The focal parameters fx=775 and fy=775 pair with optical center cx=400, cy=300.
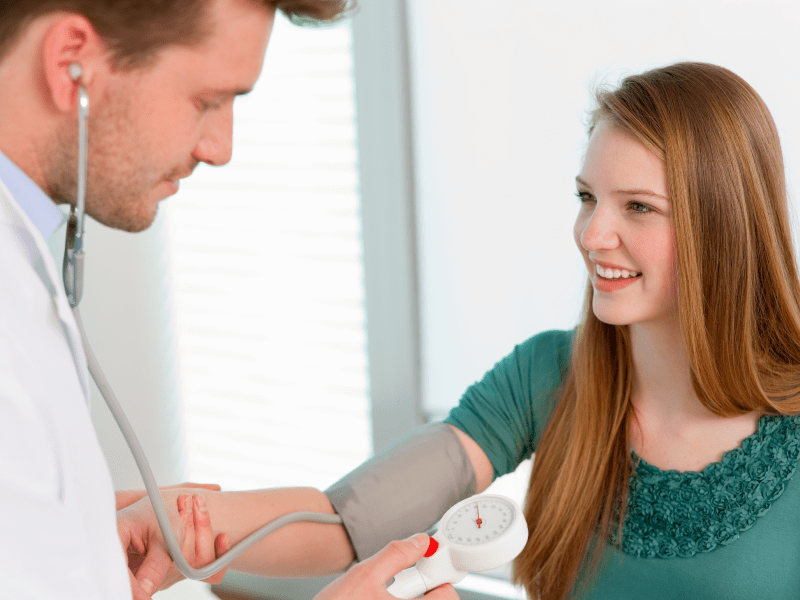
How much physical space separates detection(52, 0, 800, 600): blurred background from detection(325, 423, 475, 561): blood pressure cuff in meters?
0.60

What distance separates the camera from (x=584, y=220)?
4.56 feet

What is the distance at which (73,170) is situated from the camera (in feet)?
2.67

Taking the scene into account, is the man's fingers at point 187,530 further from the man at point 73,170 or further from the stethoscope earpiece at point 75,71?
the stethoscope earpiece at point 75,71

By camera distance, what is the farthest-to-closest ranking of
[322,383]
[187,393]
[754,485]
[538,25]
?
[187,393] < [322,383] < [538,25] < [754,485]

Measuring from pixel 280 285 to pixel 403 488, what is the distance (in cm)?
108

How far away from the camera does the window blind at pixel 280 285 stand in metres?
2.19

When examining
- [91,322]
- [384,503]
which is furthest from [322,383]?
[384,503]

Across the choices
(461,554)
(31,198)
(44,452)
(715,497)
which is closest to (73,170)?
(31,198)

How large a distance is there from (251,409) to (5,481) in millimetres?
1836

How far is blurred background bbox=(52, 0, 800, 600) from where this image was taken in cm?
180

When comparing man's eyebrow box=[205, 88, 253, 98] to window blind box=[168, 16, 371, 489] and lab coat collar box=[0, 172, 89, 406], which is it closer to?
lab coat collar box=[0, 172, 89, 406]

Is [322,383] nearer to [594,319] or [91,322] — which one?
[91,322]

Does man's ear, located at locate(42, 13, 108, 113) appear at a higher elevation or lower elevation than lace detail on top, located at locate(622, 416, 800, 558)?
higher

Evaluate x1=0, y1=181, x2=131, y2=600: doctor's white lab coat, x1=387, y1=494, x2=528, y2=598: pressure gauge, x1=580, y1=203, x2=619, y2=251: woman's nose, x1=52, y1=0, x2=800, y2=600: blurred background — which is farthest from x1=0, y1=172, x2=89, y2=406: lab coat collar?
x1=52, y1=0, x2=800, y2=600: blurred background
